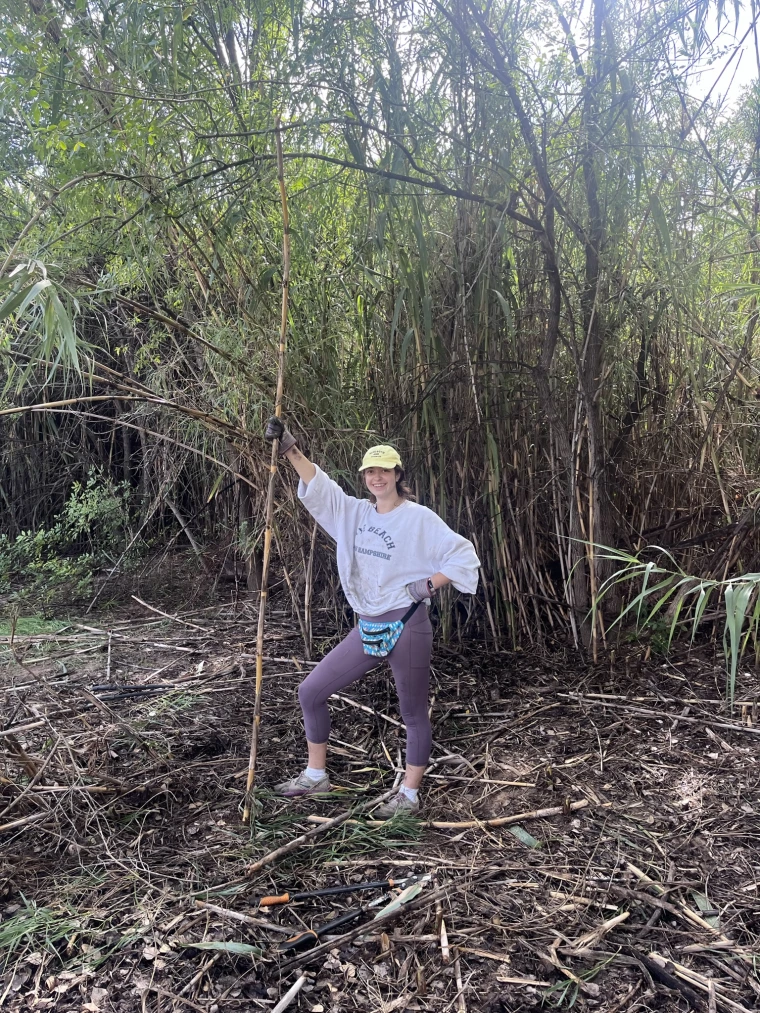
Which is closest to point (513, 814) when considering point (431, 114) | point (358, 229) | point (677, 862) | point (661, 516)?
point (677, 862)

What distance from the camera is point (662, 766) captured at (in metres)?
2.27

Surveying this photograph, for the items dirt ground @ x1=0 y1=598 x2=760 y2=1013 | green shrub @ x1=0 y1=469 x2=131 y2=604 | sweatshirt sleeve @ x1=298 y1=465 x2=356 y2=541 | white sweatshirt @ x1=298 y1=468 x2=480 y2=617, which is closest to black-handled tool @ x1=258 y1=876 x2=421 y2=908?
dirt ground @ x1=0 y1=598 x2=760 y2=1013

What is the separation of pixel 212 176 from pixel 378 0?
767 millimetres

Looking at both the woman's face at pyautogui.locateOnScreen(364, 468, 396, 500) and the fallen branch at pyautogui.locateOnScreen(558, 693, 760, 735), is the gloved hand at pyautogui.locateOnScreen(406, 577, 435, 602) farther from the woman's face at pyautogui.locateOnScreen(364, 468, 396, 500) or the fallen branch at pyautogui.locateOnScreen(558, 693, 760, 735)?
the fallen branch at pyautogui.locateOnScreen(558, 693, 760, 735)

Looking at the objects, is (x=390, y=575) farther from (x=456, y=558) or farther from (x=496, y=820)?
(x=496, y=820)

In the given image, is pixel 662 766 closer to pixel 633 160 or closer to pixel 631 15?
pixel 633 160

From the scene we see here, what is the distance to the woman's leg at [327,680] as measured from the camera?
2092 mm

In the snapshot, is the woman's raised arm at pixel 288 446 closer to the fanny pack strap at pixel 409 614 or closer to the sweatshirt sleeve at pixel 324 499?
the sweatshirt sleeve at pixel 324 499

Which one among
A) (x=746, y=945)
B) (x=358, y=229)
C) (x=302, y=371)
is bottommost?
(x=746, y=945)

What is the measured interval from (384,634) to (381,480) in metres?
0.44

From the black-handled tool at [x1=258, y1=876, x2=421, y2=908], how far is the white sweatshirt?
27.2 inches

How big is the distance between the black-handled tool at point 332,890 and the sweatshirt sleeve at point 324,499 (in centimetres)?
94

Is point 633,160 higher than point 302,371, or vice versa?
point 633,160

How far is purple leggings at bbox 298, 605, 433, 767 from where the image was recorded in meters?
2.03
